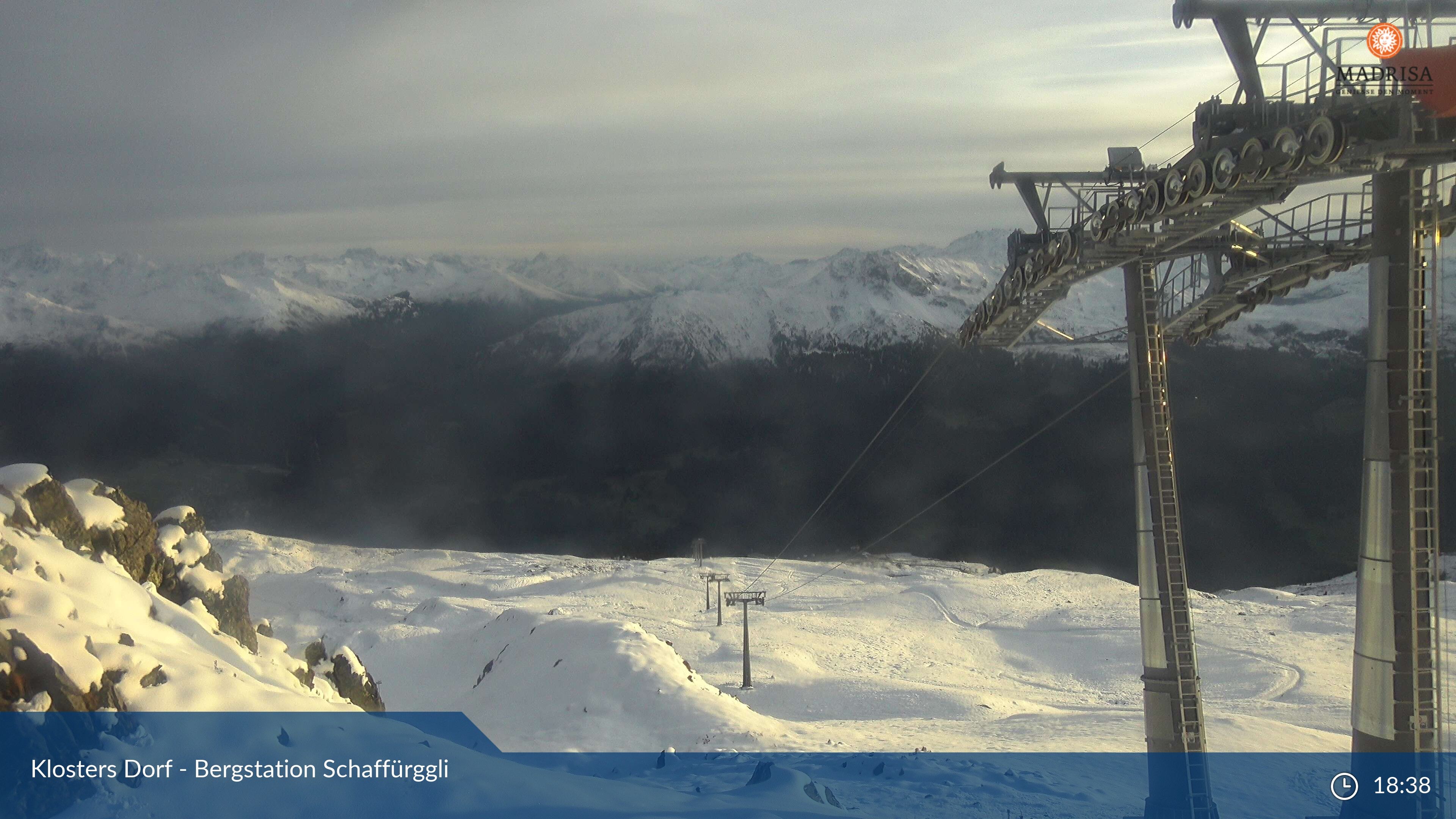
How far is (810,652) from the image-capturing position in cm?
3888

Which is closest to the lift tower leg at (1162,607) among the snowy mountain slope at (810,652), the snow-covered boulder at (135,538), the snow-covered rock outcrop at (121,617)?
the snowy mountain slope at (810,652)

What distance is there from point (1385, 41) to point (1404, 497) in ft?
12.1

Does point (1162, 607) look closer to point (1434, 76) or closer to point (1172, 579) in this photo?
point (1172, 579)

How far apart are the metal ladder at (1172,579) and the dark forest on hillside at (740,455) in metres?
104

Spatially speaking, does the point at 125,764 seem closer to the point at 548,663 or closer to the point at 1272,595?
the point at 548,663

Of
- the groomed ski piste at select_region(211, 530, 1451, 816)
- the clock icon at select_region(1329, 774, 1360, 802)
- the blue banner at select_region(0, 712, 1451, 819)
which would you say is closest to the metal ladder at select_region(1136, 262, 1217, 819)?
the blue banner at select_region(0, 712, 1451, 819)

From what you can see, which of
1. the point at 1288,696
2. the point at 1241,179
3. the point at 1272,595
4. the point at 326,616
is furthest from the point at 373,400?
the point at 1241,179

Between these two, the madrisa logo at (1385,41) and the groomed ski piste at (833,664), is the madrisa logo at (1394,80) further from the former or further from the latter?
the groomed ski piste at (833,664)

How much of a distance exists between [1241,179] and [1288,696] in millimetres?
29571

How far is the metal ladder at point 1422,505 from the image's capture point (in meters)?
7.10

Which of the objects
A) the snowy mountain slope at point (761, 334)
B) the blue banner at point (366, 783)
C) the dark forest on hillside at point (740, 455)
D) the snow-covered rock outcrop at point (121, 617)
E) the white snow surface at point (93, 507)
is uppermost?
the snowy mountain slope at point (761, 334)

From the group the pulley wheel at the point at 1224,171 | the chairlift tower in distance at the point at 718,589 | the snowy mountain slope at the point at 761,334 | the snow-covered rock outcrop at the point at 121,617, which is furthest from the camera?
the snowy mountain slope at the point at 761,334

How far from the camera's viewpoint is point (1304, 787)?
1520cm

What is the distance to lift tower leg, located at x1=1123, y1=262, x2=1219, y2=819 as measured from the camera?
10.7m
